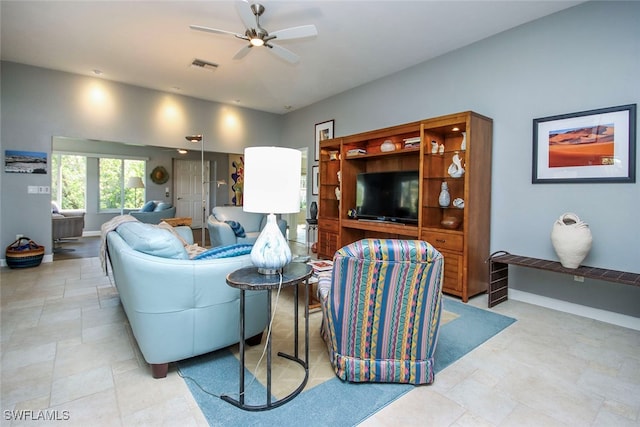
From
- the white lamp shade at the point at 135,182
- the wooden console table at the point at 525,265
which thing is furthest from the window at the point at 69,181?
the wooden console table at the point at 525,265

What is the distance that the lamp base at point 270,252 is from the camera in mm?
1689

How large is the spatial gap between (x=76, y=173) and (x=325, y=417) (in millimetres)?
6845

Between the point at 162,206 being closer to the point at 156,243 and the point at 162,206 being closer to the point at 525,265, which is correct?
the point at 156,243

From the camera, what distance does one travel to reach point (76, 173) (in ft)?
20.1

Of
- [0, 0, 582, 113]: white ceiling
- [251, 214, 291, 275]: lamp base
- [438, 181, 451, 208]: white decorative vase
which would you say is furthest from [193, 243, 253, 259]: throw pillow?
[438, 181, 451, 208]: white decorative vase

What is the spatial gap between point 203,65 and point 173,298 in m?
3.87

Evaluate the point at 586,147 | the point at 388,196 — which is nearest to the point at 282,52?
the point at 388,196

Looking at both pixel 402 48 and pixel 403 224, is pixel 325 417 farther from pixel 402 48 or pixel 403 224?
pixel 402 48

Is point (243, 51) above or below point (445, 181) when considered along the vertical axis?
above

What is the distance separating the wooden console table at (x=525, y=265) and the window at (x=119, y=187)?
614 cm

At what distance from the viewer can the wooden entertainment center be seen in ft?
10.9

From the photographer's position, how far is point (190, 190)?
21.9ft

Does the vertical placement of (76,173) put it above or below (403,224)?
above

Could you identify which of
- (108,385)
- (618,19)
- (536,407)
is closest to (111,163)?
(108,385)
